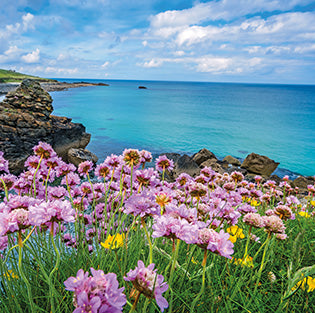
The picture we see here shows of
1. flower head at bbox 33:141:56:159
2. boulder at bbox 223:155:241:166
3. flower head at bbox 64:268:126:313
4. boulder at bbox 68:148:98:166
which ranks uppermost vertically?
flower head at bbox 33:141:56:159

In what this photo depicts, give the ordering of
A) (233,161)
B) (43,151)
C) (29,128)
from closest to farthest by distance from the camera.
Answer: (43,151) → (29,128) → (233,161)

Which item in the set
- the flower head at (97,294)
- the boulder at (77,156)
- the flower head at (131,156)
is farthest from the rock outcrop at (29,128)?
the flower head at (97,294)

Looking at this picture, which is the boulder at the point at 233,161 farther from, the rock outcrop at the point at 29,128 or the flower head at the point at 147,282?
the flower head at the point at 147,282

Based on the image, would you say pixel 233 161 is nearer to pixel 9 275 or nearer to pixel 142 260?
pixel 142 260

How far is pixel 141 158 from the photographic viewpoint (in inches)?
94.3

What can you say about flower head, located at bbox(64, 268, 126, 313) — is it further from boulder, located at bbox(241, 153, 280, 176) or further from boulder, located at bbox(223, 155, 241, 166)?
boulder, located at bbox(223, 155, 241, 166)

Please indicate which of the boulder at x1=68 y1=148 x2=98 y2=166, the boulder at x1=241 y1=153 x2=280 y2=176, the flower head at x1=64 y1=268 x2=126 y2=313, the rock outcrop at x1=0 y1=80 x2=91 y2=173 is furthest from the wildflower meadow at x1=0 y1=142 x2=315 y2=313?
the boulder at x1=241 y1=153 x2=280 y2=176

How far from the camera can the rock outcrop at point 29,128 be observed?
931cm

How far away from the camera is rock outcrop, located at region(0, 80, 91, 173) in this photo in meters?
9.31

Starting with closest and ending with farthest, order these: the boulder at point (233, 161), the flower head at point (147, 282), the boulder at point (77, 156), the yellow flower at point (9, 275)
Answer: the flower head at point (147, 282)
the yellow flower at point (9, 275)
the boulder at point (77, 156)
the boulder at point (233, 161)

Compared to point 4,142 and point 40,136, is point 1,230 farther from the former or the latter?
point 40,136

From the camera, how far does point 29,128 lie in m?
10.1

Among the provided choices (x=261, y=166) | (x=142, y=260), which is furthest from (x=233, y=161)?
(x=142, y=260)

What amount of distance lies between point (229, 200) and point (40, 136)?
32.7 ft
